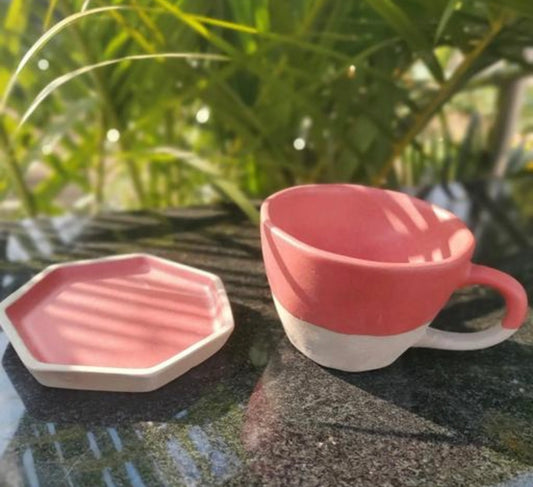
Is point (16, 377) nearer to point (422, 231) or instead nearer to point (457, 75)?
point (422, 231)

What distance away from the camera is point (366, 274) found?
25 centimetres

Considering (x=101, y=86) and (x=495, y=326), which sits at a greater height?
(x=101, y=86)

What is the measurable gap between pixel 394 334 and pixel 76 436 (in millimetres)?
147

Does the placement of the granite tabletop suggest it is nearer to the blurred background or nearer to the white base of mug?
the white base of mug

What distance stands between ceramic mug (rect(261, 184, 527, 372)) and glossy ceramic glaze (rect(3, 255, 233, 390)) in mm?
51

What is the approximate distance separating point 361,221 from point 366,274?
0.09 meters

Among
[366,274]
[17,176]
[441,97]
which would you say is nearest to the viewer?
[366,274]

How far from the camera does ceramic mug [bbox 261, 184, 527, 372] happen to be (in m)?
0.25

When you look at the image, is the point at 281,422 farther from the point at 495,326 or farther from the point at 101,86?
the point at 101,86

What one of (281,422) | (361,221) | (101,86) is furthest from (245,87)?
(281,422)

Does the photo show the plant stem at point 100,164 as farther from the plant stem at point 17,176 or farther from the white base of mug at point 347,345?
the white base of mug at point 347,345

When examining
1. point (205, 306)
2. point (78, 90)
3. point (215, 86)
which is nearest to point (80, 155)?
point (78, 90)

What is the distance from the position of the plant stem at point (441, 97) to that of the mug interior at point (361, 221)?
0.16 meters

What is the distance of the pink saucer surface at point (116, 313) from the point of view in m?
0.29
